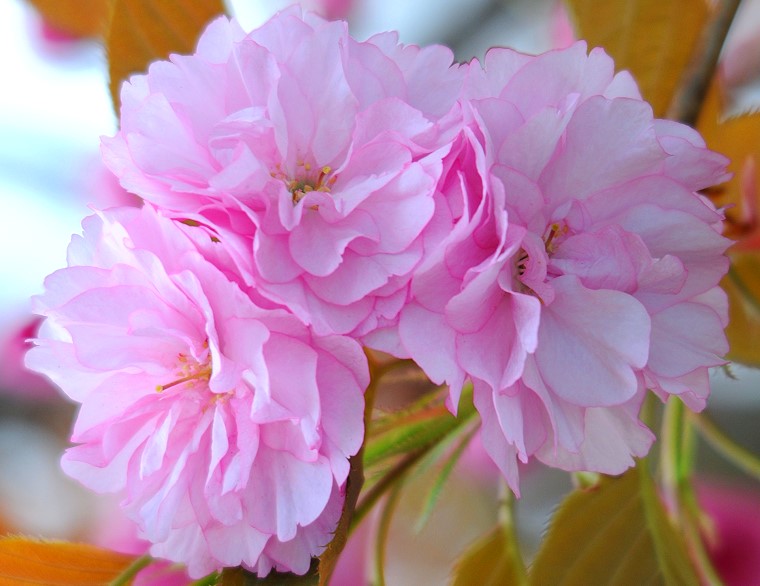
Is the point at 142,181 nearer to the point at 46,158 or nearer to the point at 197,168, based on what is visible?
the point at 197,168

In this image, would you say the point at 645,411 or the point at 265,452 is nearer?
the point at 265,452

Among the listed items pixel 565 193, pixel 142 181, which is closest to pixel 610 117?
pixel 565 193

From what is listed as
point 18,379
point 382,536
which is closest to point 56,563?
point 382,536

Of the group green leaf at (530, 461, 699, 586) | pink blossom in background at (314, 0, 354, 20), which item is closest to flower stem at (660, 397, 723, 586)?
green leaf at (530, 461, 699, 586)

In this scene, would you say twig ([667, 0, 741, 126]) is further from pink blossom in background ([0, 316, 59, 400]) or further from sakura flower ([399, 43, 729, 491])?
pink blossom in background ([0, 316, 59, 400])

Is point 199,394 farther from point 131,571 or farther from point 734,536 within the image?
point 734,536
